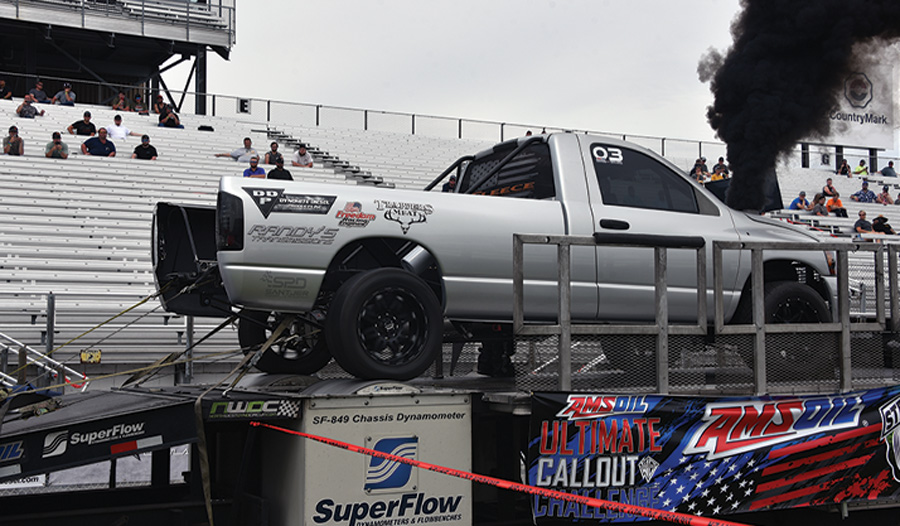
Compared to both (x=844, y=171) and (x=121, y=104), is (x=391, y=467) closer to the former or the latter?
(x=121, y=104)

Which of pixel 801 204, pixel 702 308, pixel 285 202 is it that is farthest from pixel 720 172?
pixel 285 202

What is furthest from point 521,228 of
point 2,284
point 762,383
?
point 2,284

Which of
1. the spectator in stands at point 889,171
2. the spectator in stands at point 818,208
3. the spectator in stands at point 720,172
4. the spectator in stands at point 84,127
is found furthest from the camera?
the spectator in stands at point 889,171

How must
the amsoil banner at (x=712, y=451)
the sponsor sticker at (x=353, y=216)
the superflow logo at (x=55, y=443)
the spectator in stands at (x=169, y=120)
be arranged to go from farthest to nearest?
the spectator in stands at (x=169, y=120), the sponsor sticker at (x=353, y=216), the amsoil banner at (x=712, y=451), the superflow logo at (x=55, y=443)

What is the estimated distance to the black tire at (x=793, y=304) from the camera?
267 inches

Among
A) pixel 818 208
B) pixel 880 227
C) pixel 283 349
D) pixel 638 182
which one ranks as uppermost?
pixel 818 208

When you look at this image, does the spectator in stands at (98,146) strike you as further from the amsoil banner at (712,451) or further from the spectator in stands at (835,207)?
the spectator in stands at (835,207)

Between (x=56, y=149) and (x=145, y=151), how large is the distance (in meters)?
1.76

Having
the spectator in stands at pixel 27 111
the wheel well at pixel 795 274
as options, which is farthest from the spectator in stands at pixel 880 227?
the spectator in stands at pixel 27 111

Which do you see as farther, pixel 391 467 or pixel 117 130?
pixel 117 130

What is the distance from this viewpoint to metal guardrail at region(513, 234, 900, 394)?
18.0 feet

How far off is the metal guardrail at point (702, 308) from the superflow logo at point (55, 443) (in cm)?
247

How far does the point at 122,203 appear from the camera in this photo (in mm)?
17031

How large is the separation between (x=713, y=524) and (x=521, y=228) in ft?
9.33
